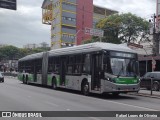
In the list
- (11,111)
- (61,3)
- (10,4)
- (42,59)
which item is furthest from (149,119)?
(61,3)

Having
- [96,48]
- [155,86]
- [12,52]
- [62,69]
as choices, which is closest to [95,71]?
[96,48]

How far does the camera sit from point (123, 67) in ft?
66.6

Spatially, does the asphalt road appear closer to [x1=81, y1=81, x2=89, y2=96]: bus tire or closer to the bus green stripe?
the bus green stripe

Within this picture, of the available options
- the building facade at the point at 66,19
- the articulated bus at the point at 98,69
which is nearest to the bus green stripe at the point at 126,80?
the articulated bus at the point at 98,69

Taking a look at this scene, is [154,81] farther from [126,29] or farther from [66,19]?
[66,19]

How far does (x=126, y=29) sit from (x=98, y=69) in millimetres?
37205

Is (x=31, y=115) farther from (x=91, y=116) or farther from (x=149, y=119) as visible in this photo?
(x=149, y=119)

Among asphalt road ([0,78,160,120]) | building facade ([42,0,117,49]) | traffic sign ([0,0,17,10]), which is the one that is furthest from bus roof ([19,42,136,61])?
building facade ([42,0,117,49])

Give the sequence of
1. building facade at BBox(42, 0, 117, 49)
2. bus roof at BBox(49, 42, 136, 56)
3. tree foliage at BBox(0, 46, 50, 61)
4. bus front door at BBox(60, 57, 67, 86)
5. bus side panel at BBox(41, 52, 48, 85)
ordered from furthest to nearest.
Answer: tree foliage at BBox(0, 46, 50, 61) → building facade at BBox(42, 0, 117, 49) → bus side panel at BBox(41, 52, 48, 85) → bus front door at BBox(60, 57, 67, 86) → bus roof at BBox(49, 42, 136, 56)

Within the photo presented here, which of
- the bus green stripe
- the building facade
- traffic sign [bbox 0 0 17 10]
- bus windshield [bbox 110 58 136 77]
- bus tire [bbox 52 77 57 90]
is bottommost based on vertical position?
bus tire [bbox 52 77 57 90]

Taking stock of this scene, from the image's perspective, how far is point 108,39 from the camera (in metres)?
56.8

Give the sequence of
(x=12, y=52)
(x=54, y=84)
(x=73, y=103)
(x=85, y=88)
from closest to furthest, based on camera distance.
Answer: (x=73, y=103) < (x=85, y=88) < (x=54, y=84) < (x=12, y=52)

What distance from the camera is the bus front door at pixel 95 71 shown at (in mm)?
20547

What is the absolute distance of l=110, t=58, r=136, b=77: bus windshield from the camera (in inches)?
783
